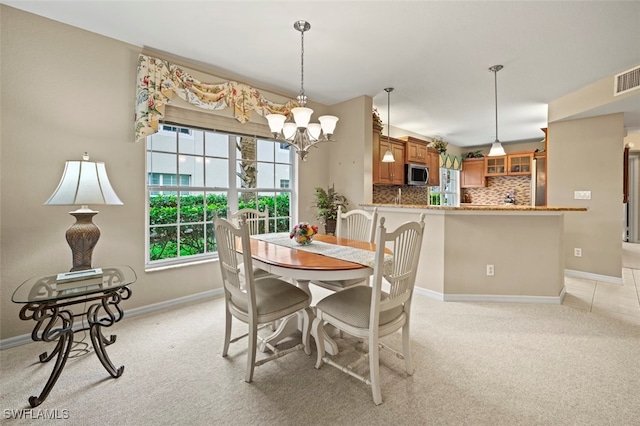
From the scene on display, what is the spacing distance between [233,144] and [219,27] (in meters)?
1.37

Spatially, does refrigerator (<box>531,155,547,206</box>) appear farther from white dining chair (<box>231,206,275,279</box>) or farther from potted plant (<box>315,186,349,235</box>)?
white dining chair (<box>231,206,275,279</box>)

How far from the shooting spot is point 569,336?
2436 mm

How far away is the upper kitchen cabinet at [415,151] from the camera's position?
211 inches

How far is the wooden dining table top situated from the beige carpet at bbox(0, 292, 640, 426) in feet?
2.49

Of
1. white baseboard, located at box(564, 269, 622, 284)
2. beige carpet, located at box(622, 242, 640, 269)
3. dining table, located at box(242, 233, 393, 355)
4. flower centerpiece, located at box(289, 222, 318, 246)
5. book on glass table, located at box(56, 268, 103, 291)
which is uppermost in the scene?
flower centerpiece, located at box(289, 222, 318, 246)

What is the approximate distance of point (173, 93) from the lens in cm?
295

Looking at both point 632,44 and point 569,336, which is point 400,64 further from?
point 569,336

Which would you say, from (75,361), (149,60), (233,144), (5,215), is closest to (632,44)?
(233,144)

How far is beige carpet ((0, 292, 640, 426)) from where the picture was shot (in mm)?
1567

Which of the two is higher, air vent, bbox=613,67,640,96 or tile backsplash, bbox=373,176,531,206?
air vent, bbox=613,67,640,96

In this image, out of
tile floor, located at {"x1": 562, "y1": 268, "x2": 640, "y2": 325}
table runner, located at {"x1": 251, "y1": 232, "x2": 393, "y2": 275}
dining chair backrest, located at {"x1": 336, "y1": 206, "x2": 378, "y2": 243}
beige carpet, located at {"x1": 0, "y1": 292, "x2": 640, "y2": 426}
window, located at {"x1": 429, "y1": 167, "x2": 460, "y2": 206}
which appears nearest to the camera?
beige carpet, located at {"x1": 0, "y1": 292, "x2": 640, "y2": 426}

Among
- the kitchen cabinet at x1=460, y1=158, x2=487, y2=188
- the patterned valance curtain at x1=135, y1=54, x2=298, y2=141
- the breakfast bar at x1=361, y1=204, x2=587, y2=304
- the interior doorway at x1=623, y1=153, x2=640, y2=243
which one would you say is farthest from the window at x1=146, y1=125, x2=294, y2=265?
the interior doorway at x1=623, y1=153, x2=640, y2=243

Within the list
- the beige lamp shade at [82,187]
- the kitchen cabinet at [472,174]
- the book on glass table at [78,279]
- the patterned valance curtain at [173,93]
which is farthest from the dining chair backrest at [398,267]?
the kitchen cabinet at [472,174]

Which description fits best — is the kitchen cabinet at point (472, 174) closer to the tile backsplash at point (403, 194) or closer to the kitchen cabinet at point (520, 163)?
the kitchen cabinet at point (520, 163)
